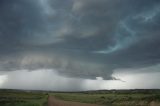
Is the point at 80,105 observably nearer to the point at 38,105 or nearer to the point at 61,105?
the point at 61,105

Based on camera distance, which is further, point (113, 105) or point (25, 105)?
point (25, 105)

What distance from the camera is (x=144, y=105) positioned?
5228cm

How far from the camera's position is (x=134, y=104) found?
56.5 metres

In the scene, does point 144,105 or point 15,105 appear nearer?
point 144,105

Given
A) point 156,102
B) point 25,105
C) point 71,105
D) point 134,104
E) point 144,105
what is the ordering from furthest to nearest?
1. point 25,105
2. point 71,105
3. point 134,104
4. point 144,105
5. point 156,102

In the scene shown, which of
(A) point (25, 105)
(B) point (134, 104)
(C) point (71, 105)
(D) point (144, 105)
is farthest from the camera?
(A) point (25, 105)

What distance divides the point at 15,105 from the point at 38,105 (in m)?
6.81

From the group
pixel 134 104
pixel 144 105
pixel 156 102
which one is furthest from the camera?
pixel 134 104

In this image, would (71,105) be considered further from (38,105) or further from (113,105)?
(38,105)

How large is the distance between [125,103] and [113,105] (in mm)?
3723

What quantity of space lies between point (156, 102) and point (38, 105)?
134 feet

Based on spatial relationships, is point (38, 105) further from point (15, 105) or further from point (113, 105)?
point (113, 105)

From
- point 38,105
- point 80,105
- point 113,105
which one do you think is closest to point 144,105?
point 113,105

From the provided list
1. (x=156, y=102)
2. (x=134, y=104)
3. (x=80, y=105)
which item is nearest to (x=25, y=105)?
(x=80, y=105)
